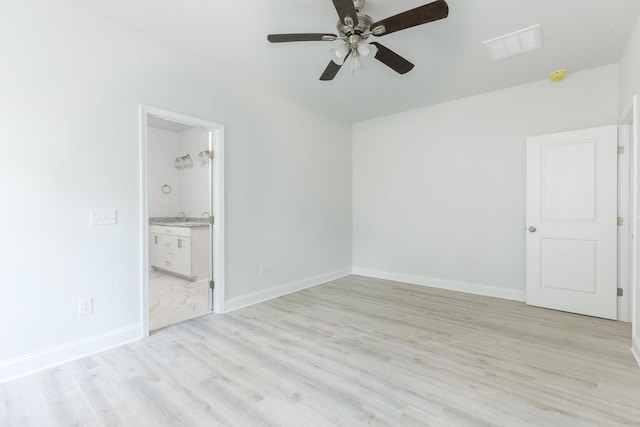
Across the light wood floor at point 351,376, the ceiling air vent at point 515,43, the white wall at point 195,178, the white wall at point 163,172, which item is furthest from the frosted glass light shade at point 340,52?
the white wall at point 163,172

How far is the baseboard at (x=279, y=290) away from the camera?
11.7 ft

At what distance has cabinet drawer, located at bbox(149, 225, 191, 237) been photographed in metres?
4.84

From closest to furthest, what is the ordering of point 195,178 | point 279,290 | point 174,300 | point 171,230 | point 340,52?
1. point 340,52
2. point 174,300
3. point 279,290
4. point 171,230
5. point 195,178

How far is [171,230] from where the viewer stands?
512cm

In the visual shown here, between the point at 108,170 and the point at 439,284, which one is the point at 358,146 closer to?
the point at 439,284

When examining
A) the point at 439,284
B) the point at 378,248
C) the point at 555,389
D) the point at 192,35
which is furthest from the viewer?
the point at 378,248

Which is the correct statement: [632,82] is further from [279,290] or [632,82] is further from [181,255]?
[181,255]

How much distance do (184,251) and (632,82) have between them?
18.8 ft

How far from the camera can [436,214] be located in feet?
15.0

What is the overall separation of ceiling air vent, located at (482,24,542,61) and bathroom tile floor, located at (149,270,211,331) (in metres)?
3.96

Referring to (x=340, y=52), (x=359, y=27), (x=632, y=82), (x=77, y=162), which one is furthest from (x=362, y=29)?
(x=632, y=82)

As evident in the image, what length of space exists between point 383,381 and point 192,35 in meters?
3.26

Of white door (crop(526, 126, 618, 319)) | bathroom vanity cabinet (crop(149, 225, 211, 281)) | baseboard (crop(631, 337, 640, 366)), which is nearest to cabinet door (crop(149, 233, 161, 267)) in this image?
bathroom vanity cabinet (crop(149, 225, 211, 281))

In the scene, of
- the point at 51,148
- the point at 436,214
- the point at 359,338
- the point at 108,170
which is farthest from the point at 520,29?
the point at 51,148
